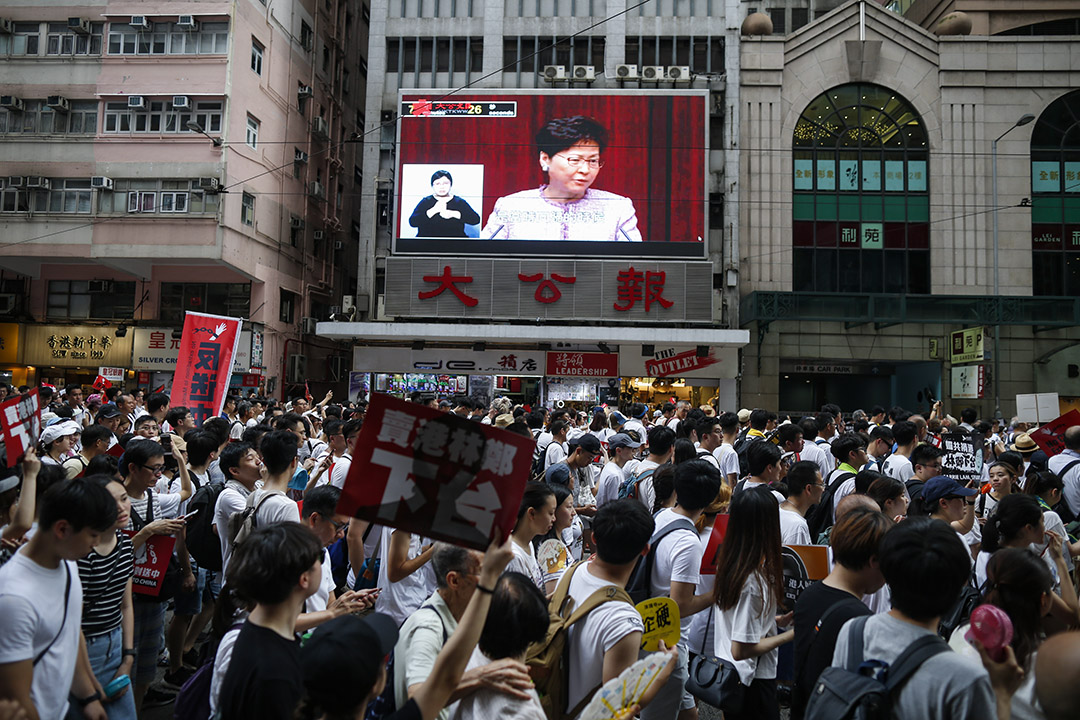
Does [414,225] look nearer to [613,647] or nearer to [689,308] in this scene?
[689,308]

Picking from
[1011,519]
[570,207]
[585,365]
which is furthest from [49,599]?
[570,207]

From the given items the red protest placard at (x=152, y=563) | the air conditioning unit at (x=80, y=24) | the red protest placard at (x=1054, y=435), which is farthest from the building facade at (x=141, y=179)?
the red protest placard at (x=1054, y=435)

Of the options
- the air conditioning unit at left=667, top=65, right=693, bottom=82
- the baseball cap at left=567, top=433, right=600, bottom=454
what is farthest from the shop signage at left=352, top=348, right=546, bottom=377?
the baseball cap at left=567, top=433, right=600, bottom=454

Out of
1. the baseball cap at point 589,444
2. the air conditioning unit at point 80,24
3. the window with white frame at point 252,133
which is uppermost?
the air conditioning unit at point 80,24

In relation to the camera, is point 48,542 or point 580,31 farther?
point 580,31

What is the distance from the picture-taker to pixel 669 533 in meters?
3.89

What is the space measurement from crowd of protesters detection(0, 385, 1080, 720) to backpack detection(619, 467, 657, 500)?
2.50 feet

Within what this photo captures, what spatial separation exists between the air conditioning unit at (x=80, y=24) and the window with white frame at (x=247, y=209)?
22.4 feet

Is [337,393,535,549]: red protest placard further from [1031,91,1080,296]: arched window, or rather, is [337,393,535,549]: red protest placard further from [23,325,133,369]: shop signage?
[1031,91,1080,296]: arched window

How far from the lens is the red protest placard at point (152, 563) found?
14.4ft

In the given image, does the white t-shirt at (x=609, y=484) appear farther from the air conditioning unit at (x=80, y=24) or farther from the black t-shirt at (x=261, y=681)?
the air conditioning unit at (x=80, y=24)

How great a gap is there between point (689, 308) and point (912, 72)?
1100cm

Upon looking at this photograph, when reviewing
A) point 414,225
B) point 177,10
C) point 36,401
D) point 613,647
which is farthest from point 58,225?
point 613,647

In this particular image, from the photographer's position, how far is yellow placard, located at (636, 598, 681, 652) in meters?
2.98
